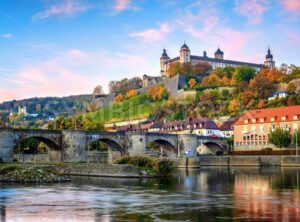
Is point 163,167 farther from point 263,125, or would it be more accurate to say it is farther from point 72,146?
point 263,125

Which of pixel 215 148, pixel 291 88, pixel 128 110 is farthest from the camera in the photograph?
pixel 128 110

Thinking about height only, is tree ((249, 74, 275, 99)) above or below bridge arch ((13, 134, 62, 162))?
above

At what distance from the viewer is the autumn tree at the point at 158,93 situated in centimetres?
16427

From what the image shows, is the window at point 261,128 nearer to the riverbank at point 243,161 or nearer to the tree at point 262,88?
the riverbank at point 243,161

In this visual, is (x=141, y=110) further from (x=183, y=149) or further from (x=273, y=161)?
(x=273, y=161)

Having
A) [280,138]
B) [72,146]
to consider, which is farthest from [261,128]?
[72,146]

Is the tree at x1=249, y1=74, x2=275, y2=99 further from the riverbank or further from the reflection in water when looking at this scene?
the reflection in water

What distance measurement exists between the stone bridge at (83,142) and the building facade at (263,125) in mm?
13703

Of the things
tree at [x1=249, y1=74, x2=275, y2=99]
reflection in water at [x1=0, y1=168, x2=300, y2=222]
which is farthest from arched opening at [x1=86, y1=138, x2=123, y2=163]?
tree at [x1=249, y1=74, x2=275, y2=99]

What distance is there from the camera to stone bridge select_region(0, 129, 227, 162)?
59656 mm

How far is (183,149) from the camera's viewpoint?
85.1 m

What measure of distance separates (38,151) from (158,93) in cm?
7098

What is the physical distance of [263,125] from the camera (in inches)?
3671

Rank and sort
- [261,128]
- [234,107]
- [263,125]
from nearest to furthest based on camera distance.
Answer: [263,125]
[261,128]
[234,107]
